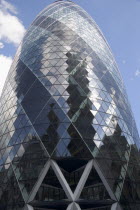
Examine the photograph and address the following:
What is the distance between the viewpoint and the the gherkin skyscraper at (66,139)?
16.7 m

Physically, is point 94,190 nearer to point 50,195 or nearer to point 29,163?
point 50,195

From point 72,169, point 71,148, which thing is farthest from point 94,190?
point 71,148

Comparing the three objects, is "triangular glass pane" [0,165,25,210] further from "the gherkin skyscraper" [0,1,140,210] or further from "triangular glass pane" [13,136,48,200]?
"triangular glass pane" [13,136,48,200]

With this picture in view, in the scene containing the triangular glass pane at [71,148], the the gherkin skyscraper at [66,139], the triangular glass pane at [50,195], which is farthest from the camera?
the triangular glass pane at [71,148]

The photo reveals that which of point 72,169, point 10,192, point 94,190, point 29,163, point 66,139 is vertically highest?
point 66,139

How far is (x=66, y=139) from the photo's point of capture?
1745cm

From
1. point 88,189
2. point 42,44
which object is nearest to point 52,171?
point 88,189

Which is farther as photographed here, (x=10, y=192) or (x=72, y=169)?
(x=72, y=169)

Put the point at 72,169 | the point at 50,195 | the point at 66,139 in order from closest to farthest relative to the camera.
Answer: the point at 50,195 → the point at 66,139 → the point at 72,169

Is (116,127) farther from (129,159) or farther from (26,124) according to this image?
(26,124)

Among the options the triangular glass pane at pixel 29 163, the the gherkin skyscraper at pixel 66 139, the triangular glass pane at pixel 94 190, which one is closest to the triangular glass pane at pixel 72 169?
the the gherkin skyscraper at pixel 66 139

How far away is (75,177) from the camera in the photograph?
17953 millimetres

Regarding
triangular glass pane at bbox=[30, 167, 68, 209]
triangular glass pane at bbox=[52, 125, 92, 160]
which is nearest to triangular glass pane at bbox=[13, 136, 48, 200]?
triangular glass pane at bbox=[30, 167, 68, 209]

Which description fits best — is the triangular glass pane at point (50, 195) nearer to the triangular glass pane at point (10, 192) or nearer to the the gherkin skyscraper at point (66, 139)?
the the gherkin skyscraper at point (66, 139)
